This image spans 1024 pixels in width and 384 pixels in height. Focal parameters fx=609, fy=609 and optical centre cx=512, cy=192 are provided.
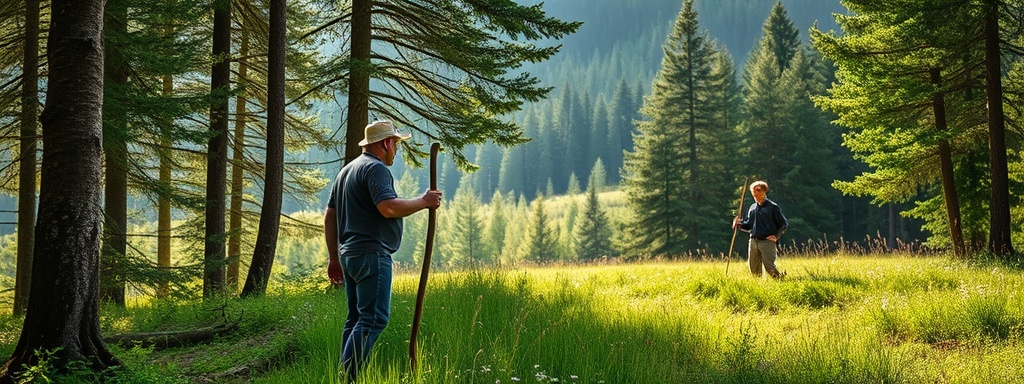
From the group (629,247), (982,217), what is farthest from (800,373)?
(629,247)

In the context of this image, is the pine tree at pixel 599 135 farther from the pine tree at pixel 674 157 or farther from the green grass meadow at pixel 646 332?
the green grass meadow at pixel 646 332

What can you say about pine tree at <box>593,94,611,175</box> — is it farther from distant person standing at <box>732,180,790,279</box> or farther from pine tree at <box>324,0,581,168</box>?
distant person standing at <box>732,180,790,279</box>

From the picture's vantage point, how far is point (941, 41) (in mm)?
13500

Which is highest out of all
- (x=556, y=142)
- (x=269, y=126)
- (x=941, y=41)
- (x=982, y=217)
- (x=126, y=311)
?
(x=556, y=142)

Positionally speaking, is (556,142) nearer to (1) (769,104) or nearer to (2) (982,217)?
(1) (769,104)

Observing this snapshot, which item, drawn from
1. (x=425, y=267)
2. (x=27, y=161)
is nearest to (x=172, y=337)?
(x=425, y=267)

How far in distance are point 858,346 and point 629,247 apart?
1268 inches

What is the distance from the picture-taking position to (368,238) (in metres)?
4.41

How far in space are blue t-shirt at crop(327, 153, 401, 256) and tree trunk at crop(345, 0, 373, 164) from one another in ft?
21.4

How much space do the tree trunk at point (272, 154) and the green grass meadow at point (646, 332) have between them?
50 cm

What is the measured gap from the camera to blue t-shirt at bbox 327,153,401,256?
4344 mm

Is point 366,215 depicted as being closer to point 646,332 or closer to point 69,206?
point 69,206

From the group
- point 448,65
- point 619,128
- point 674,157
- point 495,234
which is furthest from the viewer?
point 619,128

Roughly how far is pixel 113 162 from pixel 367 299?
1018cm
